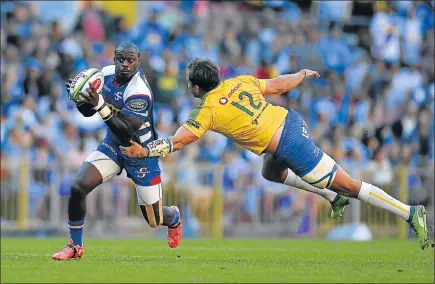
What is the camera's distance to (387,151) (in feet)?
80.8

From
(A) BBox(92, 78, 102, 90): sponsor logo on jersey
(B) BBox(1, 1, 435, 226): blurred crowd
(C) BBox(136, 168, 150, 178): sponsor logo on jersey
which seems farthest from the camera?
(B) BBox(1, 1, 435, 226): blurred crowd

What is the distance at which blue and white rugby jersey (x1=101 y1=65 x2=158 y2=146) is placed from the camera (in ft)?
43.4

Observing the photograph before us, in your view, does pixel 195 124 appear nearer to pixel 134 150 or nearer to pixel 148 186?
pixel 134 150

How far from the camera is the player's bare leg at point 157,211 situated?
1438cm

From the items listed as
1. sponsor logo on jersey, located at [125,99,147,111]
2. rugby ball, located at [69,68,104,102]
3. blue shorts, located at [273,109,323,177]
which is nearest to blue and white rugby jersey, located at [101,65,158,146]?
sponsor logo on jersey, located at [125,99,147,111]

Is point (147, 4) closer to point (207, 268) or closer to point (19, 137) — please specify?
point (19, 137)

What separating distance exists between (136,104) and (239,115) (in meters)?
1.24

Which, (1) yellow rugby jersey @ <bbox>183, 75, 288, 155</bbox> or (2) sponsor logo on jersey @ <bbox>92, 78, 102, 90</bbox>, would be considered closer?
(2) sponsor logo on jersey @ <bbox>92, 78, 102, 90</bbox>

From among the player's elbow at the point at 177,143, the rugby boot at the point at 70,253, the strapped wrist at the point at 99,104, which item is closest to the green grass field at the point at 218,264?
the rugby boot at the point at 70,253

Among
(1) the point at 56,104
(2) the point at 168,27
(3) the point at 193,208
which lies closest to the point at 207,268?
(3) the point at 193,208

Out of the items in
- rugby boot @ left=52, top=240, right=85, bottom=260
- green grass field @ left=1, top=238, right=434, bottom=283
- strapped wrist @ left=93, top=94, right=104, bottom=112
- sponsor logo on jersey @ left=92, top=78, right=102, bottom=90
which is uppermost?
sponsor logo on jersey @ left=92, top=78, right=102, bottom=90

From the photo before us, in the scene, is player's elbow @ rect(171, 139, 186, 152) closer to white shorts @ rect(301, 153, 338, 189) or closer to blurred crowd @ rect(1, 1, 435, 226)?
white shorts @ rect(301, 153, 338, 189)

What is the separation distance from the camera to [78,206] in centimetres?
1338

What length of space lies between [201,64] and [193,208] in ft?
32.1
